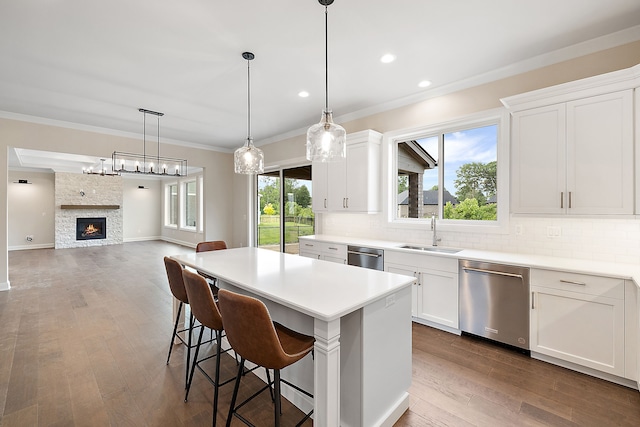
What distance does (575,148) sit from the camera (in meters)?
2.45

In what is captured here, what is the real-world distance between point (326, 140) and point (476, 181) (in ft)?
7.28

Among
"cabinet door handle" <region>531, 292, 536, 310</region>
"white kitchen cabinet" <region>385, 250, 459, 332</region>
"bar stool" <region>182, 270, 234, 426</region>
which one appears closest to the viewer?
"bar stool" <region>182, 270, 234, 426</region>

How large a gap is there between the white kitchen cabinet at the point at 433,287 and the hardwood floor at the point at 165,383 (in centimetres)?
16

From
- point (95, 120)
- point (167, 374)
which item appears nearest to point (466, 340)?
point (167, 374)

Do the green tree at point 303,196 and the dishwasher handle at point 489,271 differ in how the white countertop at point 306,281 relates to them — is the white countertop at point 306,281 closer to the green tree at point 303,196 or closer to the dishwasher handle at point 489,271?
the dishwasher handle at point 489,271

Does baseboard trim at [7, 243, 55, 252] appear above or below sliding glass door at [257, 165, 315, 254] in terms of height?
below

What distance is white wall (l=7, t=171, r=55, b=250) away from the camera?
870 cm

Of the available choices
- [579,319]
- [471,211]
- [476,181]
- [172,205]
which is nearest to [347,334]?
[579,319]

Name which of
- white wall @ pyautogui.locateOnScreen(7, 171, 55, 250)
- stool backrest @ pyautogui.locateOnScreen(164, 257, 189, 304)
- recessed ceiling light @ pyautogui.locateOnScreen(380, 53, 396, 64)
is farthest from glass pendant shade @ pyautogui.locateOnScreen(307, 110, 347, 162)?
white wall @ pyautogui.locateOnScreen(7, 171, 55, 250)

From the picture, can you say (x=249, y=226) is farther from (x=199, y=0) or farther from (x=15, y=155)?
(x=15, y=155)

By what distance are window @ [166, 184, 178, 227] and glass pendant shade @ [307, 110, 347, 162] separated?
9.77 metres

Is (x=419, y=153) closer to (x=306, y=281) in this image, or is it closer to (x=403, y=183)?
(x=403, y=183)

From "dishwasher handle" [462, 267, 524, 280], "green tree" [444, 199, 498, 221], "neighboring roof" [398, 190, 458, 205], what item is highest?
"neighboring roof" [398, 190, 458, 205]

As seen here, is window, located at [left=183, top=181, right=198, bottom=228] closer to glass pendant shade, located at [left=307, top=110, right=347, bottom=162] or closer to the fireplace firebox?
the fireplace firebox
